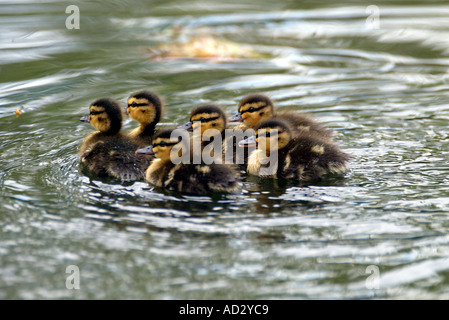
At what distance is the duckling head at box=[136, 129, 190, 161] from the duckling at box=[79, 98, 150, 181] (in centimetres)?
22

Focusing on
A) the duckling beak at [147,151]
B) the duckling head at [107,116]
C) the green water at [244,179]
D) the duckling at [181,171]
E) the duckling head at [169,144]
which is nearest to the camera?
the green water at [244,179]

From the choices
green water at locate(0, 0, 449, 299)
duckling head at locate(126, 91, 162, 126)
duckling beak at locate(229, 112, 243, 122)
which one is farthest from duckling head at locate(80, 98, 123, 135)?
duckling beak at locate(229, 112, 243, 122)

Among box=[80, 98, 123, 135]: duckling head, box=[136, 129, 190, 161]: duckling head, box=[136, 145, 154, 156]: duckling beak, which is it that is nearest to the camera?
box=[136, 129, 190, 161]: duckling head

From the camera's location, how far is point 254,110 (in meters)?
4.72

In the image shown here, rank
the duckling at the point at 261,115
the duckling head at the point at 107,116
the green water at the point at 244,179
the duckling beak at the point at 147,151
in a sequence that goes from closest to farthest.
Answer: the green water at the point at 244,179
the duckling beak at the point at 147,151
the duckling head at the point at 107,116
the duckling at the point at 261,115

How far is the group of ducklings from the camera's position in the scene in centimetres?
390

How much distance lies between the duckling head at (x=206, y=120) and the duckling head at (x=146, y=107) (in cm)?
22

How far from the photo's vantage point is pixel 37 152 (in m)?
4.62

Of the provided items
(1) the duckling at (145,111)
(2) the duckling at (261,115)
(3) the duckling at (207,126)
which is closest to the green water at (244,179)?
(2) the duckling at (261,115)

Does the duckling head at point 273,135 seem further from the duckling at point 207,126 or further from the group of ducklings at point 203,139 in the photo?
the duckling at point 207,126

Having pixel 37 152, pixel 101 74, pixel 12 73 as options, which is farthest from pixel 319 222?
pixel 12 73

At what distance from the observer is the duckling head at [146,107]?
4.57 m

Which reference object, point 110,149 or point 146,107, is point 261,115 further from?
point 110,149

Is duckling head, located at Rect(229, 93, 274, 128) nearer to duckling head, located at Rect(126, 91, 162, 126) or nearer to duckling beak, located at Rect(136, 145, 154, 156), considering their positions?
duckling head, located at Rect(126, 91, 162, 126)
